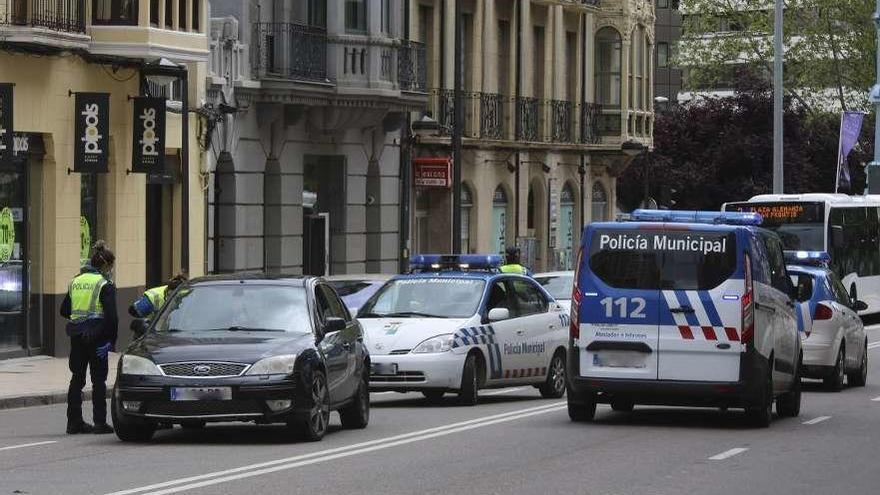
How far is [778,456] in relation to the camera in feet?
57.1

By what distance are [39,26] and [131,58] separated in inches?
116

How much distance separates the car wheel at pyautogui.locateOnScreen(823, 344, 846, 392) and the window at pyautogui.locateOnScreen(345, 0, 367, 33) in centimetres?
1565

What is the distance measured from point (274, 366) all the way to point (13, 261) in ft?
46.5

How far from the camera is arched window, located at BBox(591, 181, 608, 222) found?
2263 inches

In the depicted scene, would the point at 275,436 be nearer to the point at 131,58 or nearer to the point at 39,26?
the point at 39,26

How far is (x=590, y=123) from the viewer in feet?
180

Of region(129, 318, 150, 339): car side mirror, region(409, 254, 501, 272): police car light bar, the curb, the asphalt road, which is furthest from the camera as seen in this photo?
region(409, 254, 501, 272): police car light bar

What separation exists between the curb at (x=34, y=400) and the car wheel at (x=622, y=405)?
673 centimetres

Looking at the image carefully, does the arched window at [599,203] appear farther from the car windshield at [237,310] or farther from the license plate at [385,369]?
the car windshield at [237,310]

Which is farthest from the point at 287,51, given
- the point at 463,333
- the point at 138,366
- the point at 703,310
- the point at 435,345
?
the point at 138,366

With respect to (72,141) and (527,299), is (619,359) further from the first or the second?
(72,141)

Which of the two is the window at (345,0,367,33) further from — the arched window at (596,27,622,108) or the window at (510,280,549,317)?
the arched window at (596,27,622,108)

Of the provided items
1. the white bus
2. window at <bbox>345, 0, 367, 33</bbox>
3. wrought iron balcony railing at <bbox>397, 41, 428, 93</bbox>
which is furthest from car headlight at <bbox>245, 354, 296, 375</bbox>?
the white bus

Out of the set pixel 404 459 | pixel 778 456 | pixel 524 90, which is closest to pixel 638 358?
pixel 778 456
